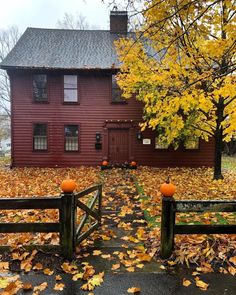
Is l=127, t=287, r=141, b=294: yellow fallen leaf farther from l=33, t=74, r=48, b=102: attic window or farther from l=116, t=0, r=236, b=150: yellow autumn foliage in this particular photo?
l=33, t=74, r=48, b=102: attic window

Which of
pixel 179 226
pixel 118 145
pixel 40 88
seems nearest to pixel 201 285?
pixel 179 226

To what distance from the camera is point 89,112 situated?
1770 cm

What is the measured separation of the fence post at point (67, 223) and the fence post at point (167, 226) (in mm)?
1415

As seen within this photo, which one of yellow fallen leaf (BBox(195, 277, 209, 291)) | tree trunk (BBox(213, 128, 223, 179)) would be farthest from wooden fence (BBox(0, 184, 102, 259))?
tree trunk (BBox(213, 128, 223, 179))

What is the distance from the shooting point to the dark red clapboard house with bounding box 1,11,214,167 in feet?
57.6

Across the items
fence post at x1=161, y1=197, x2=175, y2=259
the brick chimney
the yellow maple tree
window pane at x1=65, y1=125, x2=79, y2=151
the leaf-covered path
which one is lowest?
the leaf-covered path

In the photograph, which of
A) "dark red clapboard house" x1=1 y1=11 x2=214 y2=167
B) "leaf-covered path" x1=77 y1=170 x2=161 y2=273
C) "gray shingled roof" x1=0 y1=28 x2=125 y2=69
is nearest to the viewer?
"leaf-covered path" x1=77 y1=170 x2=161 y2=273

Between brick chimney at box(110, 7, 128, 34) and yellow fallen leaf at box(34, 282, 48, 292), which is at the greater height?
brick chimney at box(110, 7, 128, 34)

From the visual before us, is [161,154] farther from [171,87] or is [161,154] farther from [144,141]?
[171,87]

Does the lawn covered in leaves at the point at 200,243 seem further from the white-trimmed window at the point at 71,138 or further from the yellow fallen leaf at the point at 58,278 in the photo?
the white-trimmed window at the point at 71,138

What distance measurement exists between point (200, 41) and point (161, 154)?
9356 mm

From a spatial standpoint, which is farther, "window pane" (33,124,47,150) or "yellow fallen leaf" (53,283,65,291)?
"window pane" (33,124,47,150)

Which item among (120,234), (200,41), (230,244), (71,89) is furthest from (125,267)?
(71,89)

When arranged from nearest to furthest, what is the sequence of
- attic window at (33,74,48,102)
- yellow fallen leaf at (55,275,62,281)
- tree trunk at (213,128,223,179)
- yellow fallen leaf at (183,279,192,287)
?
1. yellow fallen leaf at (183,279,192,287)
2. yellow fallen leaf at (55,275,62,281)
3. tree trunk at (213,128,223,179)
4. attic window at (33,74,48,102)
